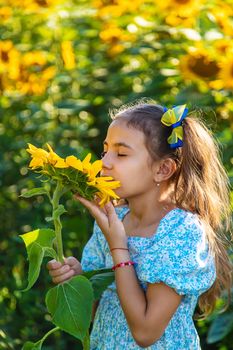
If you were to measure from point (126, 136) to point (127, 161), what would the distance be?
0.22ft

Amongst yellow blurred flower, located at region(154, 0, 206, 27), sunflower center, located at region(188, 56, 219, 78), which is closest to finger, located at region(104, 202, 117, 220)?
sunflower center, located at region(188, 56, 219, 78)

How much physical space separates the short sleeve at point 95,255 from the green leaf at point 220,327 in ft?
2.31

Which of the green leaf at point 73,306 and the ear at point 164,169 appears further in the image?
the ear at point 164,169

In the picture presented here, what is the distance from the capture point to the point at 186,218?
8.06ft

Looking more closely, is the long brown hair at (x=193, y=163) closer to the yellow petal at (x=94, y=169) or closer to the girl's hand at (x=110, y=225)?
the girl's hand at (x=110, y=225)

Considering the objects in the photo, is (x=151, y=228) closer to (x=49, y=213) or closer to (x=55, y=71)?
(x=49, y=213)

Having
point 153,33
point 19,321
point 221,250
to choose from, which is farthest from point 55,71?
point 221,250

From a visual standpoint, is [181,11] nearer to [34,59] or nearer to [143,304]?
[34,59]

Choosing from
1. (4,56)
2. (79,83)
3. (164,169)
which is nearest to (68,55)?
(79,83)

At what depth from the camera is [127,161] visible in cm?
241

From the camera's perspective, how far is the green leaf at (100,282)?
2434mm

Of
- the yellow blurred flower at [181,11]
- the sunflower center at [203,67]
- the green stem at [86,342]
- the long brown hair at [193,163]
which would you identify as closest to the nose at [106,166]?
the long brown hair at [193,163]

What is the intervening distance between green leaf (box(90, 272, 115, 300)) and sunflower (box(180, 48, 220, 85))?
1.34 meters

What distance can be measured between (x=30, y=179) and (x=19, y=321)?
542mm
